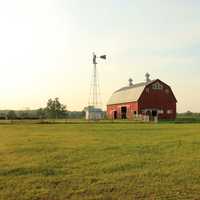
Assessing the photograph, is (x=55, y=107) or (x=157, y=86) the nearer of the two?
(x=157, y=86)

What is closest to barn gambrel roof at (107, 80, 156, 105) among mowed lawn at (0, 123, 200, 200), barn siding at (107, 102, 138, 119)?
barn siding at (107, 102, 138, 119)

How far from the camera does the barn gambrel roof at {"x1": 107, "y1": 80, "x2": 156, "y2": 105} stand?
7250cm

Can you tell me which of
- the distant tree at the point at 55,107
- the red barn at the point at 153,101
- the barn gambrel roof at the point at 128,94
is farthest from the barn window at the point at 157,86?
the distant tree at the point at 55,107

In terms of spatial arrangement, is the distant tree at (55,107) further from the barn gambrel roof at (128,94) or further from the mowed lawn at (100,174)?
the mowed lawn at (100,174)

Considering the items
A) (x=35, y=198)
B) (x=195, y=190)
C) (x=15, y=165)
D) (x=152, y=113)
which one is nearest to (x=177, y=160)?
(x=195, y=190)

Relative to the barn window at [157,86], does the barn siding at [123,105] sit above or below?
below

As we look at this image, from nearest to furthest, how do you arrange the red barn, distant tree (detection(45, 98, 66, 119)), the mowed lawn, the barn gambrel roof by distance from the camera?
1. the mowed lawn
2. the red barn
3. the barn gambrel roof
4. distant tree (detection(45, 98, 66, 119))

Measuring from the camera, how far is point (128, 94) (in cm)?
7781

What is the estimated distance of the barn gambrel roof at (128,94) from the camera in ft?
238

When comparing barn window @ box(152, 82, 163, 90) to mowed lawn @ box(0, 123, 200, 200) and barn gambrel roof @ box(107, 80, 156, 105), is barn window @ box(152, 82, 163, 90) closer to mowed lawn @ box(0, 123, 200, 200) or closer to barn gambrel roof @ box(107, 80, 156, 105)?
barn gambrel roof @ box(107, 80, 156, 105)

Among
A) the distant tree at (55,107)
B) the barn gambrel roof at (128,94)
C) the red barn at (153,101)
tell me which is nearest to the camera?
the red barn at (153,101)

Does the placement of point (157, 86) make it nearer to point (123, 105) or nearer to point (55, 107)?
point (123, 105)

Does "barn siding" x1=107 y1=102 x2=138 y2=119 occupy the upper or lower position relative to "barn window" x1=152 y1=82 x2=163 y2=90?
lower

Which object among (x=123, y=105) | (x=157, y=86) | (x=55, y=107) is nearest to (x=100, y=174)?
(x=157, y=86)
